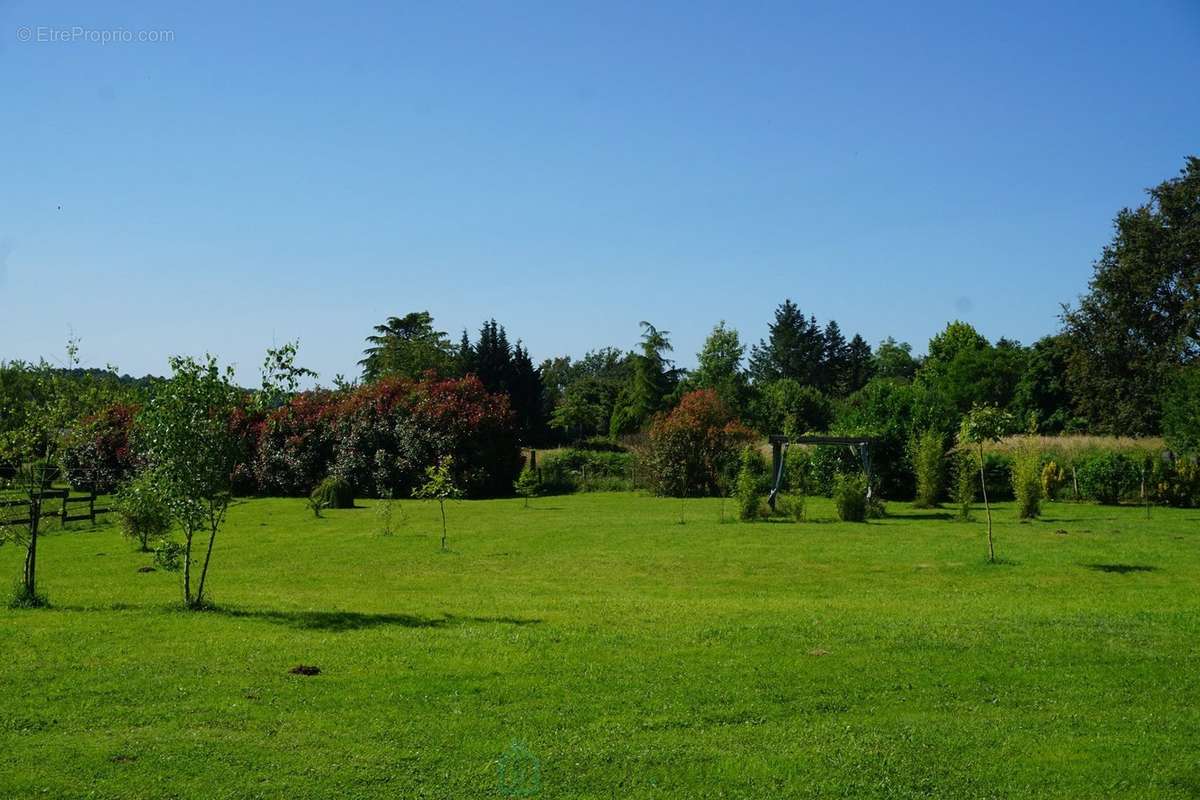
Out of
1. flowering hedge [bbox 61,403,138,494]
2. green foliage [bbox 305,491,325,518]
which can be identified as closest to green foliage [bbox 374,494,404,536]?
green foliage [bbox 305,491,325,518]

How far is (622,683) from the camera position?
9.53m

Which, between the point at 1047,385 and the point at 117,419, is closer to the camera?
the point at 117,419

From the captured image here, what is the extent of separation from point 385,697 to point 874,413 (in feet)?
109

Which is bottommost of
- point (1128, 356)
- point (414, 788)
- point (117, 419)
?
point (414, 788)

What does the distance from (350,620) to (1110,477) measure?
30032 mm

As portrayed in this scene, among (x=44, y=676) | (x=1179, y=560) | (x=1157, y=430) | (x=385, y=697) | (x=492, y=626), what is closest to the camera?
(x=385, y=697)

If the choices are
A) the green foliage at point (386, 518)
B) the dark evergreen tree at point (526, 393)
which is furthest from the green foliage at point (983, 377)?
the green foliage at point (386, 518)

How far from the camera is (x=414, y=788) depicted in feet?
22.5

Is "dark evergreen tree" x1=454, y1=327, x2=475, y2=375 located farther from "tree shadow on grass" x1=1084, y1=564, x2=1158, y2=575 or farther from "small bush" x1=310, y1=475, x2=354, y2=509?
"tree shadow on grass" x1=1084, y1=564, x2=1158, y2=575

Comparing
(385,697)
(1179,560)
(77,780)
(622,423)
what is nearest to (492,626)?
(385,697)

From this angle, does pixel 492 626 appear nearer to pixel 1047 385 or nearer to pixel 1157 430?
pixel 1157 430

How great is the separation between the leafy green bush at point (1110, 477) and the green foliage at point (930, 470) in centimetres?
545

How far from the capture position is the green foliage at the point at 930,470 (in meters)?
33.7

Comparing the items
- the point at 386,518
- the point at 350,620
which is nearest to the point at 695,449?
the point at 386,518
